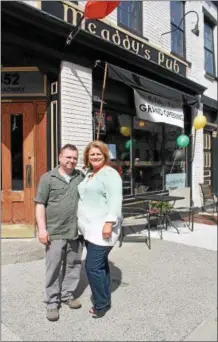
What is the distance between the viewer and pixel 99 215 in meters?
3.07

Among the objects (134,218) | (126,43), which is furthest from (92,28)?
(134,218)

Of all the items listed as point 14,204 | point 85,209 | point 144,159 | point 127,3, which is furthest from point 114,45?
point 85,209

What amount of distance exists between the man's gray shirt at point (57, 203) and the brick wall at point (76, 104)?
235cm

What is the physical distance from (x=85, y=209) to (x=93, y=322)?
1.01 meters

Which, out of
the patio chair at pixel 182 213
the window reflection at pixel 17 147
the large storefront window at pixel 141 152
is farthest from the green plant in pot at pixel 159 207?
the window reflection at pixel 17 147

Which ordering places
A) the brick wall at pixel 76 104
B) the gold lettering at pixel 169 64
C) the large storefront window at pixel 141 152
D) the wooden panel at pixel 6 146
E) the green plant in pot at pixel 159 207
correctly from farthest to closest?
the gold lettering at pixel 169 64
the large storefront window at pixel 141 152
the green plant in pot at pixel 159 207
the wooden panel at pixel 6 146
the brick wall at pixel 76 104

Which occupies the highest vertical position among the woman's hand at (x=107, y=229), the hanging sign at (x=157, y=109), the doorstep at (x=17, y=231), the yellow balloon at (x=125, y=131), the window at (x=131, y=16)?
the window at (x=131, y=16)

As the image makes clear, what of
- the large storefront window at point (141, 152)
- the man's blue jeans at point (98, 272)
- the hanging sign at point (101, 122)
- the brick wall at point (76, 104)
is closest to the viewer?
the man's blue jeans at point (98, 272)

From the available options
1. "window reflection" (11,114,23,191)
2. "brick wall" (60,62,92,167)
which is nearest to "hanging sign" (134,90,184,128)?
"brick wall" (60,62,92,167)

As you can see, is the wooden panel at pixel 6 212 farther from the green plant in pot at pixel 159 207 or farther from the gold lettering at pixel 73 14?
the gold lettering at pixel 73 14

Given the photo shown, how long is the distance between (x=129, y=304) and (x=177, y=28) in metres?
7.13

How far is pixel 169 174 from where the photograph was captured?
337 inches

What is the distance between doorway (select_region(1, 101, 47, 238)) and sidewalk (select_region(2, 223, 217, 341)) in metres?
1.36

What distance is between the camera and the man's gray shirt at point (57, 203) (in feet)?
10.4
